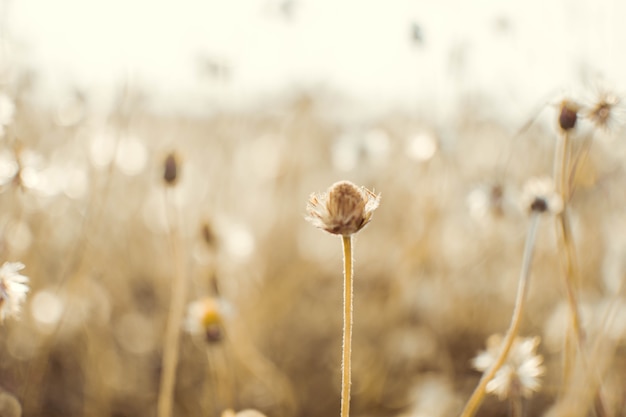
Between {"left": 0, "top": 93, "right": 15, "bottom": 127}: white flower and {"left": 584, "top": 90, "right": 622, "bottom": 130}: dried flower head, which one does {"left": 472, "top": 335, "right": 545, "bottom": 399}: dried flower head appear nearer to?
{"left": 584, "top": 90, "right": 622, "bottom": 130}: dried flower head

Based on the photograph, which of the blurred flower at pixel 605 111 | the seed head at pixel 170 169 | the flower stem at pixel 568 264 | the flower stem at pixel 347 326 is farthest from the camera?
the seed head at pixel 170 169

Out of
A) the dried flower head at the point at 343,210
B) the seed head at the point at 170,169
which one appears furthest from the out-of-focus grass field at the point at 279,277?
the dried flower head at the point at 343,210

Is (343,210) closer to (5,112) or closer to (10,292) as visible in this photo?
(10,292)

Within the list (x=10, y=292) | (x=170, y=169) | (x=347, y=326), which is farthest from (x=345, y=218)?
(x=170, y=169)

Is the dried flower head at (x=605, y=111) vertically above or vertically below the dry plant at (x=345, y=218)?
above

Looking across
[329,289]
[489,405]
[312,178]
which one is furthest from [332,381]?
[312,178]

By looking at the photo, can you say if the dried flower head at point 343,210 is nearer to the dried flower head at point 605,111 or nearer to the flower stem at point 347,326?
the flower stem at point 347,326

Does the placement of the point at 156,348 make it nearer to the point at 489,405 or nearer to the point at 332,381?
the point at 332,381
